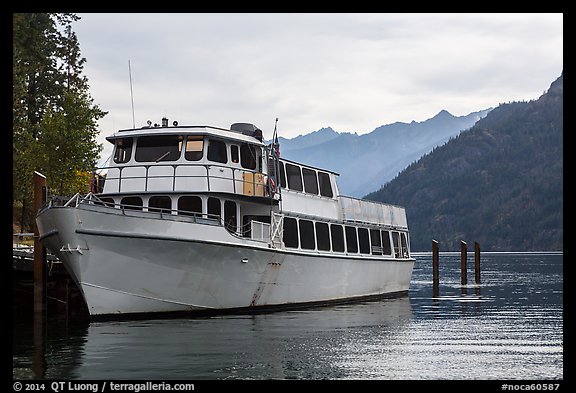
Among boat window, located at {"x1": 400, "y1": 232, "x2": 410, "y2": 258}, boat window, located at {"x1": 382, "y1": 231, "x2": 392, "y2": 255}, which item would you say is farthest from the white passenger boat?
boat window, located at {"x1": 400, "y1": 232, "x2": 410, "y2": 258}

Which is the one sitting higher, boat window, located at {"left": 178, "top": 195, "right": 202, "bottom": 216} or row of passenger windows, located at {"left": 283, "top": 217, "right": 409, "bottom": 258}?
boat window, located at {"left": 178, "top": 195, "right": 202, "bottom": 216}

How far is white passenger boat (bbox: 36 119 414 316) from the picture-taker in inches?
988

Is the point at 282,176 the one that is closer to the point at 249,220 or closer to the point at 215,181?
the point at 249,220

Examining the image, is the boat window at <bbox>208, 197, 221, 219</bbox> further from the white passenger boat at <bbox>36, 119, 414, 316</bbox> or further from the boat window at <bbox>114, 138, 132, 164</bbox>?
the boat window at <bbox>114, 138, 132, 164</bbox>

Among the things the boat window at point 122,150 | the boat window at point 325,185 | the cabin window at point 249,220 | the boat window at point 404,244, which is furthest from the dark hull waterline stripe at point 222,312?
the boat window at point 404,244

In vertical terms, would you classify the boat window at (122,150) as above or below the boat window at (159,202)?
above

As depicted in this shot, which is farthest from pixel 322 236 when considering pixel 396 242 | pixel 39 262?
pixel 39 262

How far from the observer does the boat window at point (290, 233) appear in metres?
31.1

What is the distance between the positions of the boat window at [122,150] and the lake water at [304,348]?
5.86 metres

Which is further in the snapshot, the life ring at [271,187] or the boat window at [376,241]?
the boat window at [376,241]

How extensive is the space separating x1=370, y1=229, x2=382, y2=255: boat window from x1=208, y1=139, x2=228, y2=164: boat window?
1109 centimetres

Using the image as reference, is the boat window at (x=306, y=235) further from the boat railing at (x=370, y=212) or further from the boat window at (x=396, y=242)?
the boat window at (x=396, y=242)
